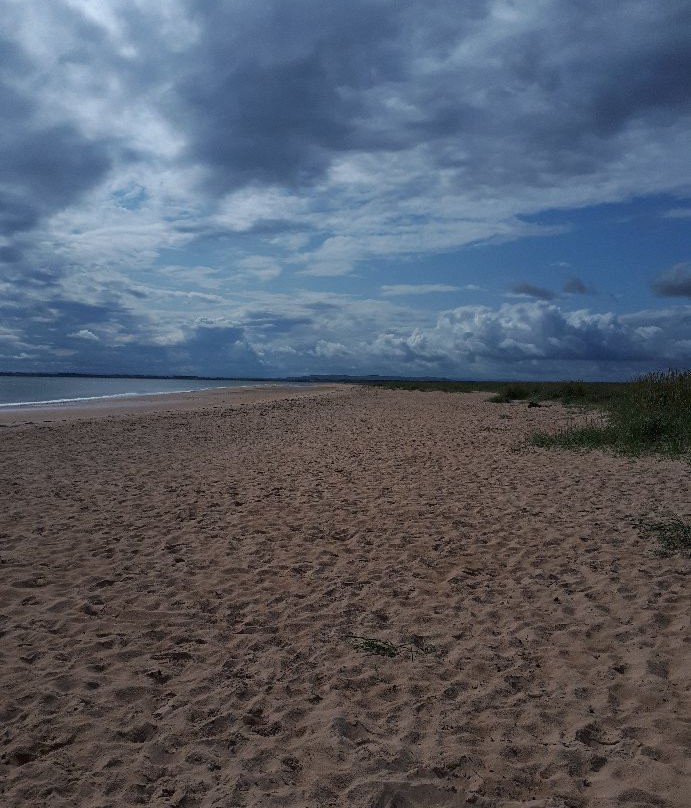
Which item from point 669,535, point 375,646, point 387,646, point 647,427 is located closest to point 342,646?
point 375,646

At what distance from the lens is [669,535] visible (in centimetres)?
731

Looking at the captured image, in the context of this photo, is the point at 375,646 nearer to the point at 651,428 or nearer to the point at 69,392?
the point at 651,428

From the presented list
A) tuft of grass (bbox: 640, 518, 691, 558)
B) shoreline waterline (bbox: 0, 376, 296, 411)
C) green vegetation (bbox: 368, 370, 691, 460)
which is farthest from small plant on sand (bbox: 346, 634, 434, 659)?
shoreline waterline (bbox: 0, 376, 296, 411)

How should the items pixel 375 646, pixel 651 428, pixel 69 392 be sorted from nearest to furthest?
pixel 375 646 < pixel 651 428 < pixel 69 392

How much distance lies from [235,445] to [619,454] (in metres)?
10.1

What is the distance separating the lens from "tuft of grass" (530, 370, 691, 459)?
13477 mm

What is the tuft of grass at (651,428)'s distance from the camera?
13477mm

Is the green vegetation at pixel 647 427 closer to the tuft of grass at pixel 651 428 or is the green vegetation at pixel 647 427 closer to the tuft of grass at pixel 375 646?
the tuft of grass at pixel 651 428

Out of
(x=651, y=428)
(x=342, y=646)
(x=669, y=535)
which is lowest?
(x=342, y=646)

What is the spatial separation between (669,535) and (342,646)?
4.82 m

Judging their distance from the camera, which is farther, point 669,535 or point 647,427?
point 647,427

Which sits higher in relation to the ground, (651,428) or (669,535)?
(651,428)

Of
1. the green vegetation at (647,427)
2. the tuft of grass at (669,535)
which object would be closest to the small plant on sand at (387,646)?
the tuft of grass at (669,535)

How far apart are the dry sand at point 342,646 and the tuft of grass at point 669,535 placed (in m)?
0.21
